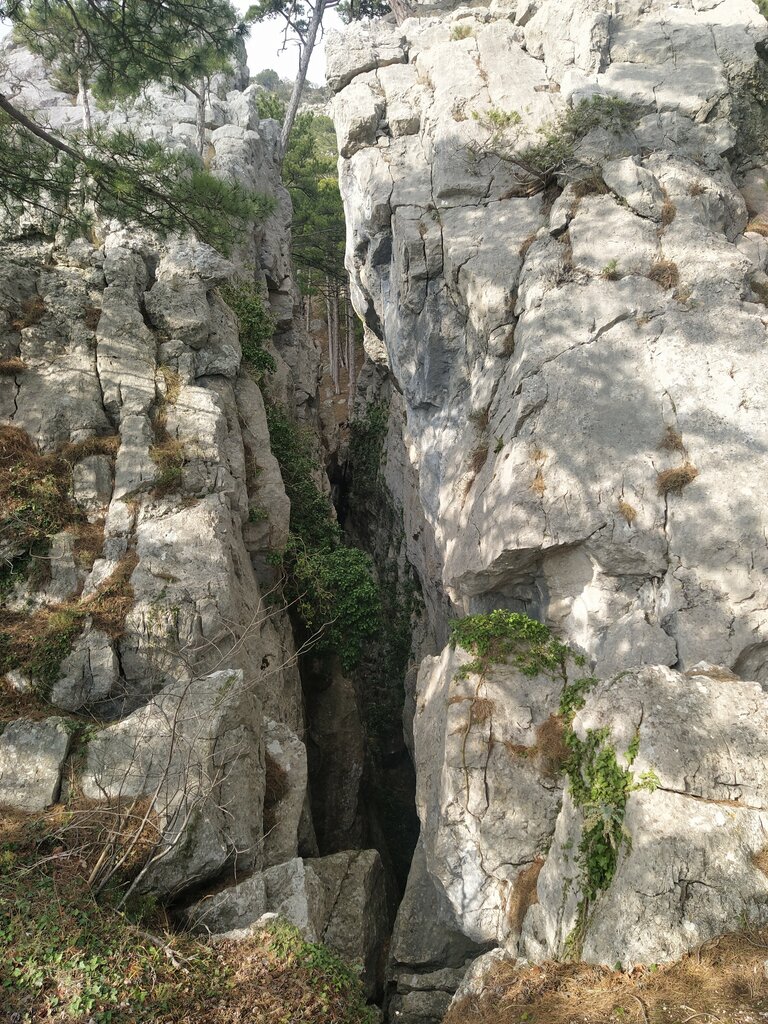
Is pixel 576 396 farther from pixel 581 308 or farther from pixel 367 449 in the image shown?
pixel 367 449

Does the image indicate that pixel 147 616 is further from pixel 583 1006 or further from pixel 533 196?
pixel 533 196

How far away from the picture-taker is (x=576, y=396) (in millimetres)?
10539

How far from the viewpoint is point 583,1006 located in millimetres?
5156

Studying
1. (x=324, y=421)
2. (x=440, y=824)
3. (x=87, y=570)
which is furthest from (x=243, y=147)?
(x=440, y=824)

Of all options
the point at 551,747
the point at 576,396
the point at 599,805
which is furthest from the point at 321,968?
the point at 576,396

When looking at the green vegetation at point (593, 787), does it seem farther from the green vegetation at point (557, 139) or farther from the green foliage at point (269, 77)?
the green foliage at point (269, 77)

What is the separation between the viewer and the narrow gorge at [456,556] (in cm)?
614

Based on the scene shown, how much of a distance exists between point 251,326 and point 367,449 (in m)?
7.88

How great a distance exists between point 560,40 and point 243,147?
384 inches

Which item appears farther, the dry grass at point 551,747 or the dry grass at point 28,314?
the dry grass at point 28,314

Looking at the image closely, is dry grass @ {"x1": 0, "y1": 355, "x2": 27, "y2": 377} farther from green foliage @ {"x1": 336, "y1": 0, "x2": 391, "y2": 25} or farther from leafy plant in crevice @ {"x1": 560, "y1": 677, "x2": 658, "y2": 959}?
green foliage @ {"x1": 336, "y1": 0, "x2": 391, "y2": 25}

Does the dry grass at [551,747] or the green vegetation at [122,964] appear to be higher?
the dry grass at [551,747]

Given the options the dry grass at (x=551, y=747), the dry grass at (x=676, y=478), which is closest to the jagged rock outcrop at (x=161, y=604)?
the dry grass at (x=551, y=747)

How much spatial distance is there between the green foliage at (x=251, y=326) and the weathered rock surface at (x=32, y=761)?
9314mm
